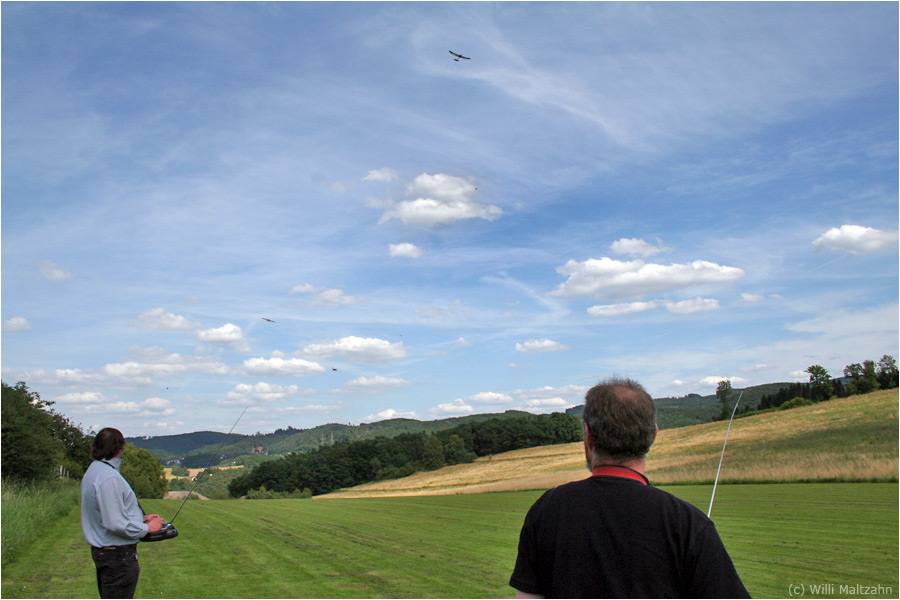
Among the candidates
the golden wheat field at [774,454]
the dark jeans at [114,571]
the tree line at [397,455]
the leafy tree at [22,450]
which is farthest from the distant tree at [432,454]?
the dark jeans at [114,571]

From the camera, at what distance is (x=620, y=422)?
274 centimetres

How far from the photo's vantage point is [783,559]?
1370cm

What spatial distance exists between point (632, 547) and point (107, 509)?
5.19 meters

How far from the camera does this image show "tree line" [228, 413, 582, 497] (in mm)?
119125

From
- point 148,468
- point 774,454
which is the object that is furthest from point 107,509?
point 148,468

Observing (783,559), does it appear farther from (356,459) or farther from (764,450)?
(356,459)

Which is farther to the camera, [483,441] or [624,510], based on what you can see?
[483,441]

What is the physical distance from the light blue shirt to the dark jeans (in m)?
0.08

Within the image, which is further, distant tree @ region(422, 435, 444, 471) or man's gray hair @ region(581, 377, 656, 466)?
distant tree @ region(422, 435, 444, 471)

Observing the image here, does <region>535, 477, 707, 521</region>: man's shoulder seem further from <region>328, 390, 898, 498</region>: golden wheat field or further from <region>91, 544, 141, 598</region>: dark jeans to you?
<region>328, 390, 898, 498</region>: golden wheat field

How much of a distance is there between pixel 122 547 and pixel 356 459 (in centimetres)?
12835

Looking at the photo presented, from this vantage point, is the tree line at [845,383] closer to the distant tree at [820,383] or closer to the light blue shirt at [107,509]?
the distant tree at [820,383]

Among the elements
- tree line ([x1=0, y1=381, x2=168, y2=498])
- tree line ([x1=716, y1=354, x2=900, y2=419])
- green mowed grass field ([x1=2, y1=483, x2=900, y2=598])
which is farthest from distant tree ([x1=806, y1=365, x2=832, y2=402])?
tree line ([x1=0, y1=381, x2=168, y2=498])

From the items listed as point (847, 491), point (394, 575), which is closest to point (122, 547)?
point (394, 575)
